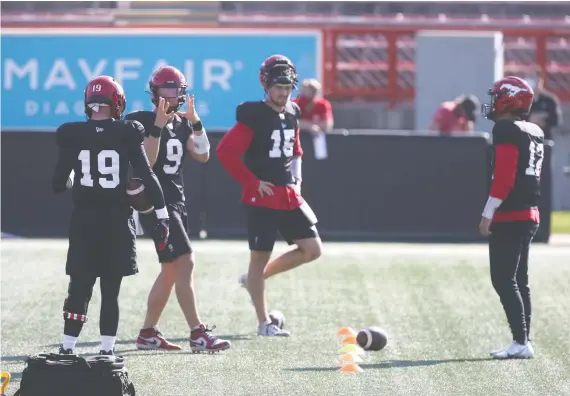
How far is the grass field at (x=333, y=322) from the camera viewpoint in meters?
7.47

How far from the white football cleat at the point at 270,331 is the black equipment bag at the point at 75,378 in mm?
2652

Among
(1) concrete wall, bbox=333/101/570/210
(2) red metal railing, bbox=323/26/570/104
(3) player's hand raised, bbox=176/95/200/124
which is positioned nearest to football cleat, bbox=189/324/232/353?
(3) player's hand raised, bbox=176/95/200/124

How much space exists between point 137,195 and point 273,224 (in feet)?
6.61

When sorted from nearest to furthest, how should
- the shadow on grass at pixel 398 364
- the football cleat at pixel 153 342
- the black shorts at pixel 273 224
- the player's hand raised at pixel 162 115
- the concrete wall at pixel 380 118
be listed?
the shadow on grass at pixel 398 364, the player's hand raised at pixel 162 115, the football cleat at pixel 153 342, the black shorts at pixel 273 224, the concrete wall at pixel 380 118

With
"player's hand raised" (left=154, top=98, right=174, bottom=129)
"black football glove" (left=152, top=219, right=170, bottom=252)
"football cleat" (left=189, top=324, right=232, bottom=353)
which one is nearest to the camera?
"black football glove" (left=152, top=219, right=170, bottom=252)

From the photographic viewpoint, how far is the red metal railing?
20.6 m

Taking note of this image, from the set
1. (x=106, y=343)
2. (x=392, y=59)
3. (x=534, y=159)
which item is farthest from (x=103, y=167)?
(x=392, y=59)

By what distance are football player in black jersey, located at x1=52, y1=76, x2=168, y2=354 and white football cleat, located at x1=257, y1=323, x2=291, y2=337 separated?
180 cm

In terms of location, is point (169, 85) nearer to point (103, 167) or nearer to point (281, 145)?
point (103, 167)

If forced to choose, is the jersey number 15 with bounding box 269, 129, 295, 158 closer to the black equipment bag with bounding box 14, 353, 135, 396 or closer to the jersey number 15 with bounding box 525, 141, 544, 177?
the jersey number 15 with bounding box 525, 141, 544, 177

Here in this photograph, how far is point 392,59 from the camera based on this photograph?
20.7m

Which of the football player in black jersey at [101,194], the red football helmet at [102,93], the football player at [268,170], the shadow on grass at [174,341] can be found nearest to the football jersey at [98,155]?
the football player in black jersey at [101,194]

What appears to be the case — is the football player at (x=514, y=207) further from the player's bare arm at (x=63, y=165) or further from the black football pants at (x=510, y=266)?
the player's bare arm at (x=63, y=165)

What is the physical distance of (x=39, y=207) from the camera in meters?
15.3
